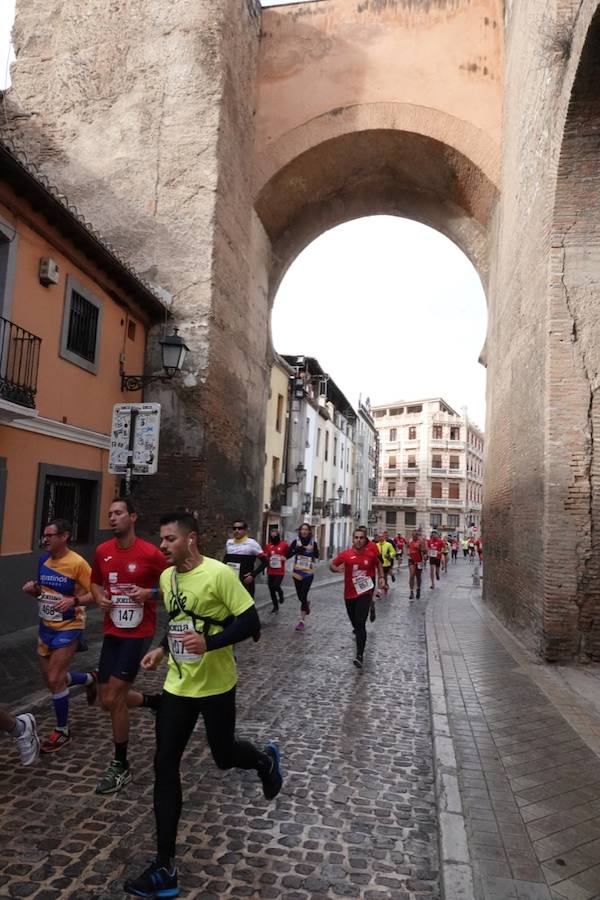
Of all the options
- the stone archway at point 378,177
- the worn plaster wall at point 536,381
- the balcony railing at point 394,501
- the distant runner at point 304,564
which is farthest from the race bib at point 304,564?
the balcony railing at point 394,501

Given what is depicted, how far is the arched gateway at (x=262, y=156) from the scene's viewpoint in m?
12.0

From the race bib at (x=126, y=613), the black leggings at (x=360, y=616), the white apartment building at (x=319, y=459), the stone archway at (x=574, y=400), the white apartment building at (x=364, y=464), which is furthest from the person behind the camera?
the white apartment building at (x=364, y=464)

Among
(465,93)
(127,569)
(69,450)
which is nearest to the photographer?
(127,569)

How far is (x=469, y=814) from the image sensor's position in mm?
3619

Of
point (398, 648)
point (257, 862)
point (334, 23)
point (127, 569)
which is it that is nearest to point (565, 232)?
point (398, 648)

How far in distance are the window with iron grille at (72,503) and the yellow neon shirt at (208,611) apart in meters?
7.24

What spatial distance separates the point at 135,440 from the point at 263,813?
5.79m

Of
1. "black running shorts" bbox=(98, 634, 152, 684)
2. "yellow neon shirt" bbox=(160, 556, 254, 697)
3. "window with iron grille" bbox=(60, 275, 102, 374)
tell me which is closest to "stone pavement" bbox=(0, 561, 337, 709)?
"black running shorts" bbox=(98, 634, 152, 684)

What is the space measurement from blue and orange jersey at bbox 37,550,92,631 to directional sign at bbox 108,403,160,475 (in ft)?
12.1

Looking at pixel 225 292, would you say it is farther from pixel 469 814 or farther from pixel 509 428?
pixel 469 814

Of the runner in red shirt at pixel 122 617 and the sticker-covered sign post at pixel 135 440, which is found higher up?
the sticker-covered sign post at pixel 135 440

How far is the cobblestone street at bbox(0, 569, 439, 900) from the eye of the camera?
2992mm

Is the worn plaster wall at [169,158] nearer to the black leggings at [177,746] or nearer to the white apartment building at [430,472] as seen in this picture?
the black leggings at [177,746]

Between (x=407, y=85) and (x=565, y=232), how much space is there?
9468 millimetres
